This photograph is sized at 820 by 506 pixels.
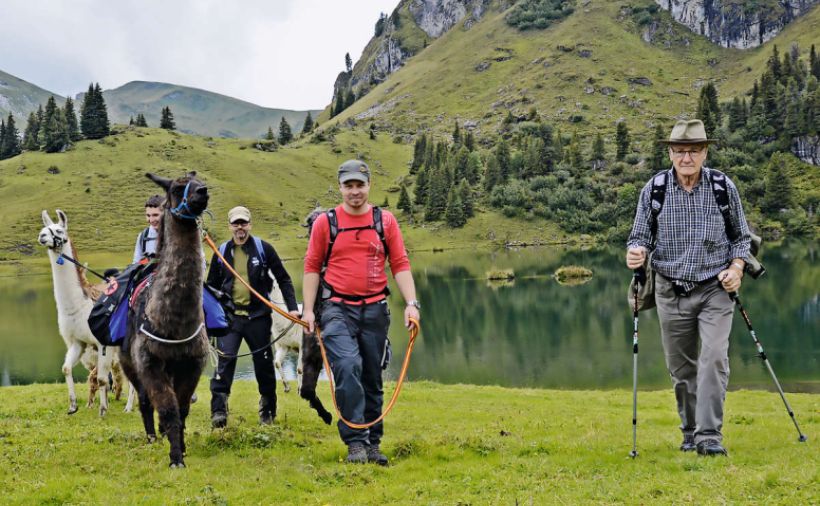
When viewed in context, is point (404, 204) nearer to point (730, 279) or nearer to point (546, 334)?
point (546, 334)

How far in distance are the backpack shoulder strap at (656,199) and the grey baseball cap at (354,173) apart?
11.2 feet

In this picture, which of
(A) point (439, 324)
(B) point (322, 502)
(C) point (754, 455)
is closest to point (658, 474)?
(C) point (754, 455)

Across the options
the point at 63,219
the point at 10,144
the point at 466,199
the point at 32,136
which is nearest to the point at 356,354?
the point at 63,219

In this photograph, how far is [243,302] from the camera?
9.56 m

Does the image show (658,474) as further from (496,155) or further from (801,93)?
(801,93)

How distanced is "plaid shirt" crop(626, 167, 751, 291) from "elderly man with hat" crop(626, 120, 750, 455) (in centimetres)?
1

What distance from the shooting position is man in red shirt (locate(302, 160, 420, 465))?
22.8 ft

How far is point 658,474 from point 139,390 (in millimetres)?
7097

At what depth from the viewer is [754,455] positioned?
681cm

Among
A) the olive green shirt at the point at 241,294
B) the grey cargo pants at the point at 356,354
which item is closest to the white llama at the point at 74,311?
the olive green shirt at the point at 241,294

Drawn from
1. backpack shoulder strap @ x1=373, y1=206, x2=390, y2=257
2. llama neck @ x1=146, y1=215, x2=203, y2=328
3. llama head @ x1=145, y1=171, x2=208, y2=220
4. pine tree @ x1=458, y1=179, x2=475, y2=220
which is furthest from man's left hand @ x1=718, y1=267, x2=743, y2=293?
pine tree @ x1=458, y1=179, x2=475, y2=220

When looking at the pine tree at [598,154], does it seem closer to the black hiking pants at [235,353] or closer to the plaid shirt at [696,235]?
the black hiking pants at [235,353]

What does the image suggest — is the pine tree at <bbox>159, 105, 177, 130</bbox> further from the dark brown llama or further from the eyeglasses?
the eyeglasses

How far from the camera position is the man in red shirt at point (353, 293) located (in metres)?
6.95
